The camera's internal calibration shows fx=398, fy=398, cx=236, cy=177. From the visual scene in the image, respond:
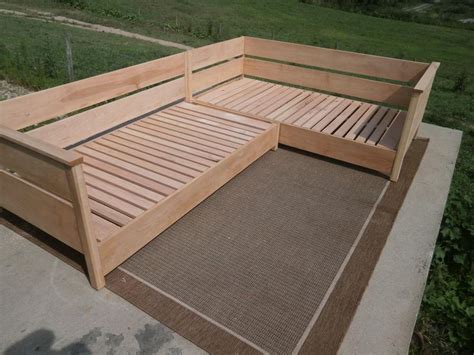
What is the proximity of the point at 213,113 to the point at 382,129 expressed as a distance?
197 centimetres

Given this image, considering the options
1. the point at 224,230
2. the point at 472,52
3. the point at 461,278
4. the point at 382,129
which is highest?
the point at 382,129

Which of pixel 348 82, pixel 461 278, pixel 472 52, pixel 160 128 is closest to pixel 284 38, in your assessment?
pixel 472 52

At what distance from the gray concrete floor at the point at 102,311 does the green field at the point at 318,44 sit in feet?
1.10

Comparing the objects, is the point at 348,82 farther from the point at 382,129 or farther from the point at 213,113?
the point at 213,113

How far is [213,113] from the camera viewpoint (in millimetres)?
4793

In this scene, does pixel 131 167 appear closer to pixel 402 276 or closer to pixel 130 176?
pixel 130 176

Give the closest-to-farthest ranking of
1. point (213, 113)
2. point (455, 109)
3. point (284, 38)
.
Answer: point (213, 113)
point (455, 109)
point (284, 38)

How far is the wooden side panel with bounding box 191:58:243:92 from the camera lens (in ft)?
16.6

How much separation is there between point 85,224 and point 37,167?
0.45 metres

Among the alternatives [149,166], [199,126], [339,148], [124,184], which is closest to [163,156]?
[149,166]

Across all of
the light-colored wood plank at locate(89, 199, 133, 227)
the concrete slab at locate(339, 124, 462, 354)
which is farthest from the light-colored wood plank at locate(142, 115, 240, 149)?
the concrete slab at locate(339, 124, 462, 354)

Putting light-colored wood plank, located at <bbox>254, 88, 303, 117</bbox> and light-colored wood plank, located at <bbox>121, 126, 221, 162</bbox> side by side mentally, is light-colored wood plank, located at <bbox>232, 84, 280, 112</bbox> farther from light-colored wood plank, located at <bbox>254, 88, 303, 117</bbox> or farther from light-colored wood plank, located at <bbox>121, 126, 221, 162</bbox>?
light-colored wood plank, located at <bbox>121, 126, 221, 162</bbox>

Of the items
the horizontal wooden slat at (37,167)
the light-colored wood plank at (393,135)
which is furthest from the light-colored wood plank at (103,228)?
the light-colored wood plank at (393,135)

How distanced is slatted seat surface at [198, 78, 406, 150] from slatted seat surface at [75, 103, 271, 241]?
359 mm
